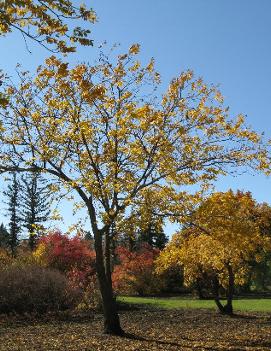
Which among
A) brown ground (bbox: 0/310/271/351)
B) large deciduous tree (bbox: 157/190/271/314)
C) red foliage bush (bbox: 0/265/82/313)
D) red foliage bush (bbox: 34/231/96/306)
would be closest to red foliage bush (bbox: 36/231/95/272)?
red foliage bush (bbox: 34/231/96/306)

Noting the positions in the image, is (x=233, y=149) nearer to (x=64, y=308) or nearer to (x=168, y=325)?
(x=168, y=325)

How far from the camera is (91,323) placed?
16.0 metres

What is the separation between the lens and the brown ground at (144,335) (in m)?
10.2

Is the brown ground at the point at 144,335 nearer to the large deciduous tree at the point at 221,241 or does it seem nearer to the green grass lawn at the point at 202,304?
the large deciduous tree at the point at 221,241

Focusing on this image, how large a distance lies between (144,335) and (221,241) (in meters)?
3.18

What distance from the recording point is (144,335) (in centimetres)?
1249

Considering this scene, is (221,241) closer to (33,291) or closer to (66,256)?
(33,291)

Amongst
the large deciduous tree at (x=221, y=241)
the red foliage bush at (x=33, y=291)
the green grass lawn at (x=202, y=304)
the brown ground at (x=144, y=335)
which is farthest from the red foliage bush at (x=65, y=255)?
the brown ground at (x=144, y=335)

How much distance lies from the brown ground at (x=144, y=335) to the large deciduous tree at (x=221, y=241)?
2.38 metres

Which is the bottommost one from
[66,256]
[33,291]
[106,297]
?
[106,297]

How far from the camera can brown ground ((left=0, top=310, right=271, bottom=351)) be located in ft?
33.5

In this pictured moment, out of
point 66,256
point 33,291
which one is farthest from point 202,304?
point 33,291

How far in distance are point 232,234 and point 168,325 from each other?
4.91 metres

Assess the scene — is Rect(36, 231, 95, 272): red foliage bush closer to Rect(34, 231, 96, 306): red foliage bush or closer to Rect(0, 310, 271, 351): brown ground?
Rect(34, 231, 96, 306): red foliage bush
